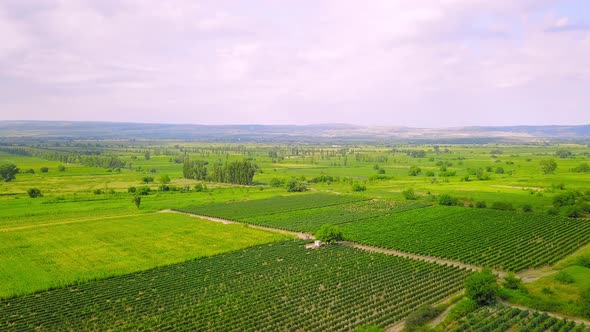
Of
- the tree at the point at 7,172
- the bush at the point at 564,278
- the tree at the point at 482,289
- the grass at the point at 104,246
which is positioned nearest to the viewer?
the tree at the point at 482,289

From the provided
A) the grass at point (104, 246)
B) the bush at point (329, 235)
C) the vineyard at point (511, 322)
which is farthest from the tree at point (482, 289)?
the grass at point (104, 246)

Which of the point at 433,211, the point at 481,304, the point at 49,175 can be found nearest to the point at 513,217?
the point at 433,211

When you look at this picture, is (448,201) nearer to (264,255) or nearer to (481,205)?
(481,205)

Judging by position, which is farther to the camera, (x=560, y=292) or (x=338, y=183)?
(x=338, y=183)

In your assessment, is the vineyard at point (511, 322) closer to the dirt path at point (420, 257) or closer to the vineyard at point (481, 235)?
the dirt path at point (420, 257)

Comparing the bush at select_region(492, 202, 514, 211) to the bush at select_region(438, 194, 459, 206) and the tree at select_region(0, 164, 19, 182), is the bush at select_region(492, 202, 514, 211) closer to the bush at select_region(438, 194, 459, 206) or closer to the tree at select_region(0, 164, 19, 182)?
the bush at select_region(438, 194, 459, 206)

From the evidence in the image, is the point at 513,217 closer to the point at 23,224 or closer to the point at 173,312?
the point at 173,312

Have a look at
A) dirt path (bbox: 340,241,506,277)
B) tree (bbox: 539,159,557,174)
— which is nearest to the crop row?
dirt path (bbox: 340,241,506,277)
